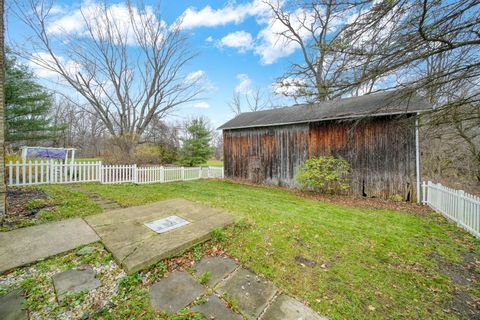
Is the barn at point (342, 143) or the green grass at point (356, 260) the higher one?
the barn at point (342, 143)

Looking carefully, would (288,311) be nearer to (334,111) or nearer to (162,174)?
(334,111)

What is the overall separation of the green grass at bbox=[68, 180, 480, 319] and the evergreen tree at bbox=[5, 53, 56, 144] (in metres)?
12.6

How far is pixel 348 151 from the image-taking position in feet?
27.1

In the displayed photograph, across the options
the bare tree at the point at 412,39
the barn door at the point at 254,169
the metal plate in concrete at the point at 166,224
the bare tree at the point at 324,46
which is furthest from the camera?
the barn door at the point at 254,169

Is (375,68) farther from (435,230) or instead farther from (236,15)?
(236,15)

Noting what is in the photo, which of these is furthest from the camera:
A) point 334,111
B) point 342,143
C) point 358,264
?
point 334,111

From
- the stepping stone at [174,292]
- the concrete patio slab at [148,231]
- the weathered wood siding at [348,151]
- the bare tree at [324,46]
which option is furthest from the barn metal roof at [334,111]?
the stepping stone at [174,292]

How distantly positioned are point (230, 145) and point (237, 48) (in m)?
6.65

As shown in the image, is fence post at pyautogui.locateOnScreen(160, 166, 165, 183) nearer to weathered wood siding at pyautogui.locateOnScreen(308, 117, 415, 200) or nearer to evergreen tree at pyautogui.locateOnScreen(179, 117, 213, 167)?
evergreen tree at pyautogui.locateOnScreen(179, 117, 213, 167)

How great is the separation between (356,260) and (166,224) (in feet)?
9.90

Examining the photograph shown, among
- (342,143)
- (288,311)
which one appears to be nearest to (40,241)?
(288,311)

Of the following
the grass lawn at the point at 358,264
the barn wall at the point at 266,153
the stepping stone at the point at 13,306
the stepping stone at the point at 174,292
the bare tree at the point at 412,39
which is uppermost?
the bare tree at the point at 412,39

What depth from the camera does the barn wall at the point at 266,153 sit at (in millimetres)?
9625

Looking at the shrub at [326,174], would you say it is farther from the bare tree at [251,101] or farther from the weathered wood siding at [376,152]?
the bare tree at [251,101]
